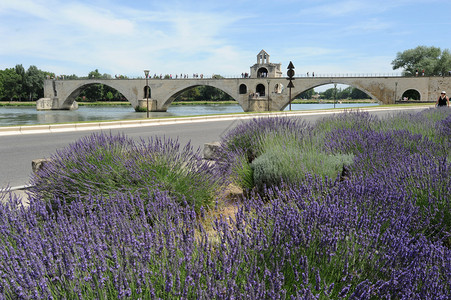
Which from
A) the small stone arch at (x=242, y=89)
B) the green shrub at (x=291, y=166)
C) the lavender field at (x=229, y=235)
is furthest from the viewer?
the small stone arch at (x=242, y=89)

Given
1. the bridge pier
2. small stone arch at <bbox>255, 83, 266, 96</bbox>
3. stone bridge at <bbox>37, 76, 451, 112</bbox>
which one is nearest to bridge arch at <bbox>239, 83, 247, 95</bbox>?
stone bridge at <bbox>37, 76, 451, 112</bbox>

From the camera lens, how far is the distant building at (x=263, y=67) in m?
78.4

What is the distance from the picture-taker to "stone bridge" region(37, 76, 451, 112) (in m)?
57.4

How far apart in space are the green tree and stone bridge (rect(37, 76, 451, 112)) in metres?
10.9

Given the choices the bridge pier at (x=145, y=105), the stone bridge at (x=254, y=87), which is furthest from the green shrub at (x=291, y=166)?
the bridge pier at (x=145, y=105)

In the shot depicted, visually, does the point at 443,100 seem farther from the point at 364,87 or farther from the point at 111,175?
the point at 364,87

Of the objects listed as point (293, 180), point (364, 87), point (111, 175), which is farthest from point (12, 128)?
point (364, 87)

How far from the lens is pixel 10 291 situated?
1.79m

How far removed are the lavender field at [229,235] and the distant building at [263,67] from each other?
75.8 metres

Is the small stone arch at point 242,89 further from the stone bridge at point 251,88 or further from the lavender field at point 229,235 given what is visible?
the lavender field at point 229,235

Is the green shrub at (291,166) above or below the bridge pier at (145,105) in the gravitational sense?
below

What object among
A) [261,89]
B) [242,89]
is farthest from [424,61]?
[242,89]

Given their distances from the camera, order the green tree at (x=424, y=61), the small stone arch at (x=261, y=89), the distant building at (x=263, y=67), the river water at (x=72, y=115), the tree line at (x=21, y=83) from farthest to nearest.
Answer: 1. the tree line at (x=21, y=83)
2. the distant building at (x=263, y=67)
3. the small stone arch at (x=261, y=89)
4. the green tree at (x=424, y=61)
5. the river water at (x=72, y=115)

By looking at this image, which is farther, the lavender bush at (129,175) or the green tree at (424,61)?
the green tree at (424,61)
